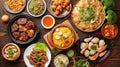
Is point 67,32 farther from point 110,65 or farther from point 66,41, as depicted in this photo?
point 110,65

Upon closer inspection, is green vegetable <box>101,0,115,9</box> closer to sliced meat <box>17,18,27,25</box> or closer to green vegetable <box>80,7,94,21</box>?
green vegetable <box>80,7,94,21</box>

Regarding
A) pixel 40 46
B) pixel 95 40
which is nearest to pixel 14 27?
pixel 40 46

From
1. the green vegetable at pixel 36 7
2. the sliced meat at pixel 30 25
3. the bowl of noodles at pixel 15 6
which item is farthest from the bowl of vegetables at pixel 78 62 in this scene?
the bowl of noodles at pixel 15 6

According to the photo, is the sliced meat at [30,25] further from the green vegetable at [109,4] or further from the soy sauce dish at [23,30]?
the green vegetable at [109,4]

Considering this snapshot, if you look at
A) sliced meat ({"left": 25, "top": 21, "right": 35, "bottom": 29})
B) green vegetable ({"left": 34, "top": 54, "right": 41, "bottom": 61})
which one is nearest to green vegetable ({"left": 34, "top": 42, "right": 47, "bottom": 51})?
green vegetable ({"left": 34, "top": 54, "right": 41, "bottom": 61})

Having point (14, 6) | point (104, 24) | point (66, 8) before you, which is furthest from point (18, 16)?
point (104, 24)

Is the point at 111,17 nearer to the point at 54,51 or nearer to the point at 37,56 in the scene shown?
the point at 54,51
